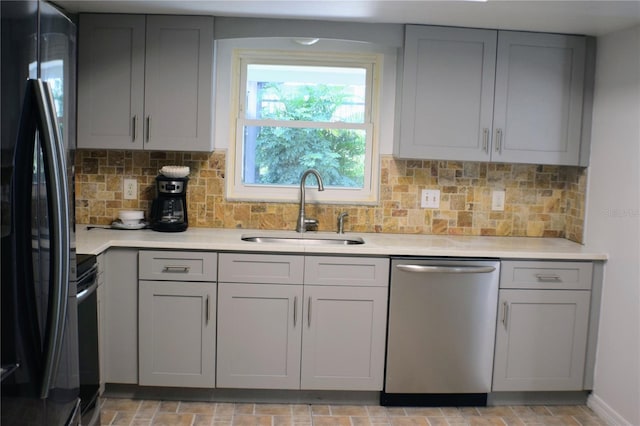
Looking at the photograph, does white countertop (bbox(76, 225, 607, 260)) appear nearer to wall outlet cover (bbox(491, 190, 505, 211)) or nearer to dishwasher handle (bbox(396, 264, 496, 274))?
dishwasher handle (bbox(396, 264, 496, 274))

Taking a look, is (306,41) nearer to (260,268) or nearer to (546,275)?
(260,268)

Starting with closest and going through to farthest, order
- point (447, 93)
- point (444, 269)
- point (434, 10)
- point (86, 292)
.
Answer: point (86, 292) < point (434, 10) < point (444, 269) < point (447, 93)

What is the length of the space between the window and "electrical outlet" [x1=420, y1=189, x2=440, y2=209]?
0.94 feet

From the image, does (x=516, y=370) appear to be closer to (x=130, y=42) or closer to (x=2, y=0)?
(x=130, y=42)

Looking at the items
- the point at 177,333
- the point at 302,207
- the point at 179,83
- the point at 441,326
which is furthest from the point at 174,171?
the point at 441,326

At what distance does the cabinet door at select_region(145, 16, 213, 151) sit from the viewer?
3312 millimetres

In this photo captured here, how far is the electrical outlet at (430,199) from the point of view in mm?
3742

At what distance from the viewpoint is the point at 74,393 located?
177cm

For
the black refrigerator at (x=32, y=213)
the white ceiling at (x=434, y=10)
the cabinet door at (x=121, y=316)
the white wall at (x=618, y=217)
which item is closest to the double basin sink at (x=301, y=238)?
the cabinet door at (x=121, y=316)

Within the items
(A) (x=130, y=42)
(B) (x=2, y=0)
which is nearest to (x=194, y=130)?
(A) (x=130, y=42)

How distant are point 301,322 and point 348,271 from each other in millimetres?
353

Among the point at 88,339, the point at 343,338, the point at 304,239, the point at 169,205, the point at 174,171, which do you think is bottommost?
the point at 343,338

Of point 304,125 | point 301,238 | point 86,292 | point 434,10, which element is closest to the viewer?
point 86,292

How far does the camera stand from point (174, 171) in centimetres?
343
